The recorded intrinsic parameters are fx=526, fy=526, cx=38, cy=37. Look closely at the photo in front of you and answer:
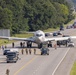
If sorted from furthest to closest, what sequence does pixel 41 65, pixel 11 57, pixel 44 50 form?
pixel 44 50 → pixel 11 57 → pixel 41 65

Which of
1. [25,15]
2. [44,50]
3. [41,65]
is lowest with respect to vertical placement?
[41,65]

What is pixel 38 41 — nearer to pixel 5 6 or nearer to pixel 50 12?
Answer: pixel 5 6

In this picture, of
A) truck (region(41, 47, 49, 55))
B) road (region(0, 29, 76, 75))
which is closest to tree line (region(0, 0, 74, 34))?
truck (region(41, 47, 49, 55))

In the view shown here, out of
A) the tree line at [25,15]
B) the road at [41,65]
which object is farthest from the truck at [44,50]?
the tree line at [25,15]

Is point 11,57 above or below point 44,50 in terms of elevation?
above

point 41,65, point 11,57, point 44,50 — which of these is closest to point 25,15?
point 44,50

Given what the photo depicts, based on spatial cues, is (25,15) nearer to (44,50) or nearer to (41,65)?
(44,50)

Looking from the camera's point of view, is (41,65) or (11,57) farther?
(11,57)

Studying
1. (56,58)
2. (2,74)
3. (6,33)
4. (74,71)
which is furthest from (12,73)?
(6,33)

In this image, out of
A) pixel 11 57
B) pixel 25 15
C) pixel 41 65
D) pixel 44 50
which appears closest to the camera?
pixel 41 65

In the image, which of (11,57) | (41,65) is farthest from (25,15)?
(41,65)

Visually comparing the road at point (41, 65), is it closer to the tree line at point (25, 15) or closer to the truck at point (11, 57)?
the truck at point (11, 57)

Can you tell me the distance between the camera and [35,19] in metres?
186

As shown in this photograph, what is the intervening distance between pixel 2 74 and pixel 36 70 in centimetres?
602
